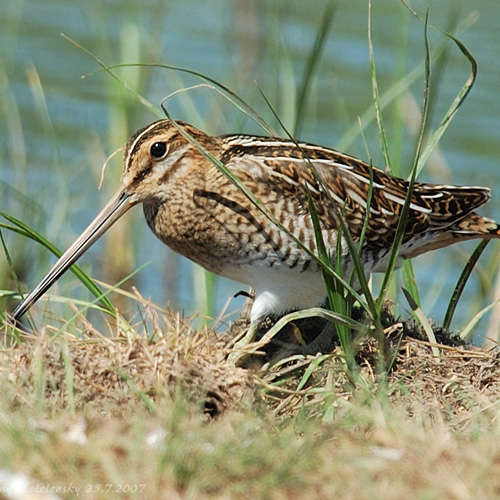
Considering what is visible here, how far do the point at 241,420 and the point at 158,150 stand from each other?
1560mm

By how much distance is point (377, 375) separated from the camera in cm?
383

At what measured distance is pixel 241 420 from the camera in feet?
9.72

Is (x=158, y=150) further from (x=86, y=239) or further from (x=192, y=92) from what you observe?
(x=192, y=92)

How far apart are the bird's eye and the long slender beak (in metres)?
0.19

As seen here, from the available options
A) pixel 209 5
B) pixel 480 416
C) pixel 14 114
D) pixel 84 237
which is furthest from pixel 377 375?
pixel 209 5

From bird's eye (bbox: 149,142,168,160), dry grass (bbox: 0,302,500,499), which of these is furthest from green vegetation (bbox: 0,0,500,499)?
bird's eye (bbox: 149,142,168,160)

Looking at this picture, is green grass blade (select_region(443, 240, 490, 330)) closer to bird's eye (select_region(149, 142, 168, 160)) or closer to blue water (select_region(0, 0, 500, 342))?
blue water (select_region(0, 0, 500, 342))

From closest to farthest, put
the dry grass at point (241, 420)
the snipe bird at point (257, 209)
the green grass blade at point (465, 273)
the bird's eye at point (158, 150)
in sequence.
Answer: the dry grass at point (241, 420), the snipe bird at point (257, 209), the bird's eye at point (158, 150), the green grass blade at point (465, 273)

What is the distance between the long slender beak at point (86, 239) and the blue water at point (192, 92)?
5.05 ft

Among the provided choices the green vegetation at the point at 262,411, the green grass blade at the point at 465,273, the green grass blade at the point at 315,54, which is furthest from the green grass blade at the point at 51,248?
the green grass blade at the point at 465,273

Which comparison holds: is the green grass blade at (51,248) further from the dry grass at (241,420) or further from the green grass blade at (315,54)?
the green grass blade at (315,54)

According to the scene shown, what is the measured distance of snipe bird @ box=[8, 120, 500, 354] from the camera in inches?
161

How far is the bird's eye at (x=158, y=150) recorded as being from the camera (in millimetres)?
4191

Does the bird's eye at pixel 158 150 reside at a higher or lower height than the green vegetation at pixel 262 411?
higher
